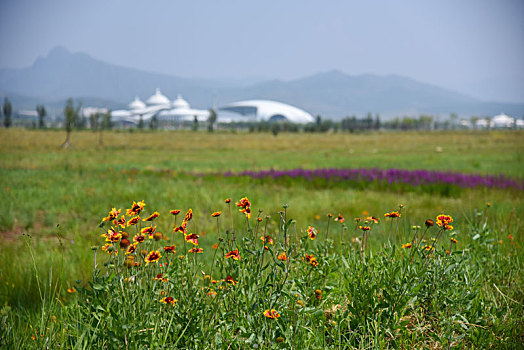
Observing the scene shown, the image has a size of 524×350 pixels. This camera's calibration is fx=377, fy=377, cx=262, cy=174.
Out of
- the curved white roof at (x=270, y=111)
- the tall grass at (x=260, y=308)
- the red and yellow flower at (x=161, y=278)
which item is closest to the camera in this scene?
the tall grass at (x=260, y=308)

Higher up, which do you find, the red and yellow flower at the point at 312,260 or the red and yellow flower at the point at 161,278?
the red and yellow flower at the point at 312,260

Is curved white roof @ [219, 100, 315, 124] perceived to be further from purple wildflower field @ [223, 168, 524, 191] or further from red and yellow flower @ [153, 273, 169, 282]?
red and yellow flower @ [153, 273, 169, 282]

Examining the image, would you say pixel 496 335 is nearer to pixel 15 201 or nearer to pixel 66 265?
pixel 66 265

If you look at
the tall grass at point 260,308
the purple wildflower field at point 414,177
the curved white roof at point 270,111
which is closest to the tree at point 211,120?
the curved white roof at point 270,111

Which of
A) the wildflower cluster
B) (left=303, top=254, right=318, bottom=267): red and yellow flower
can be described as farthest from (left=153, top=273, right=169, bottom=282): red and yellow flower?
(left=303, top=254, right=318, bottom=267): red and yellow flower

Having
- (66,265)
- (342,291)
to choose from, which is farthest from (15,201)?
(342,291)

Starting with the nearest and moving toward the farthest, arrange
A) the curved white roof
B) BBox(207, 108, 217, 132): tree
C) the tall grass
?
the tall grass < BBox(207, 108, 217, 132): tree < the curved white roof

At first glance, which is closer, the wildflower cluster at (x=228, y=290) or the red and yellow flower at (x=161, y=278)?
the wildflower cluster at (x=228, y=290)

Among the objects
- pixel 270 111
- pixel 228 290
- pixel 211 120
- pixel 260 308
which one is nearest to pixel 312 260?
pixel 260 308

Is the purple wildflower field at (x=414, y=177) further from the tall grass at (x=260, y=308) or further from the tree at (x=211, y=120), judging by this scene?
the tree at (x=211, y=120)

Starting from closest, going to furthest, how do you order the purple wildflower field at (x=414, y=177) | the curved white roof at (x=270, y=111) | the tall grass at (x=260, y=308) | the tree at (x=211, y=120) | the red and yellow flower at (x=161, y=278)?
1. the tall grass at (x=260, y=308)
2. the red and yellow flower at (x=161, y=278)
3. the purple wildflower field at (x=414, y=177)
4. the tree at (x=211, y=120)
5. the curved white roof at (x=270, y=111)

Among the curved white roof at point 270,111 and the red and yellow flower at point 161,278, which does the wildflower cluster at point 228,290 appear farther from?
the curved white roof at point 270,111

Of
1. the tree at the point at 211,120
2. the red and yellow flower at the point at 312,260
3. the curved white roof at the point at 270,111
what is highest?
the curved white roof at the point at 270,111

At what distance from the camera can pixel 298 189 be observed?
11.8 meters
